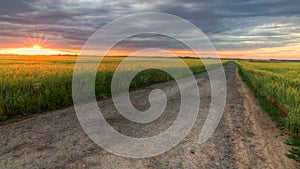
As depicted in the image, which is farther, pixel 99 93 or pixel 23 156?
pixel 99 93

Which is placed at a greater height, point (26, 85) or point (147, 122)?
point (26, 85)

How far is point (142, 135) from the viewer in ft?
21.3

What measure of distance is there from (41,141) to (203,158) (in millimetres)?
3631

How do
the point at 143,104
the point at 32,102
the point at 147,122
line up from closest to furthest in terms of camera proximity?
the point at 147,122 → the point at 32,102 → the point at 143,104

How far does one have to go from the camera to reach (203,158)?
5141mm

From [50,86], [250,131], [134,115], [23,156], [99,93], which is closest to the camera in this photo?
[23,156]

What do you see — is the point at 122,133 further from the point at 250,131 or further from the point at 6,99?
the point at 6,99

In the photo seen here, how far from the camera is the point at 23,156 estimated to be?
16.6 ft

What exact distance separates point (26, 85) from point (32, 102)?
1878 millimetres

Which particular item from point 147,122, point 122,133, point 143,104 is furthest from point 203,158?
point 143,104

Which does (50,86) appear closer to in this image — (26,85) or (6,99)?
(26,85)

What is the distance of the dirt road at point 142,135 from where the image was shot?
191 inches

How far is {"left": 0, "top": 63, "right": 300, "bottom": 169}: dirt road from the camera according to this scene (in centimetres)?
486

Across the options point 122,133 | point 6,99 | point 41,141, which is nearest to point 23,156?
point 41,141
